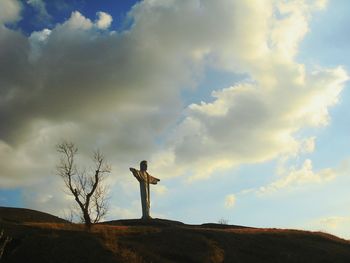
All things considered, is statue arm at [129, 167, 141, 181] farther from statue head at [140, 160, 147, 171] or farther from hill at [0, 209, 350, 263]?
hill at [0, 209, 350, 263]

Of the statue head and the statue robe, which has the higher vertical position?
the statue head

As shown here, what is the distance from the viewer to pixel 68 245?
32.3 m

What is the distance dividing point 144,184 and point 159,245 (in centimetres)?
1889

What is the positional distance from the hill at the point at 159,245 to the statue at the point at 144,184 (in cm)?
1207

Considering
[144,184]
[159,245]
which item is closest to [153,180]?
[144,184]

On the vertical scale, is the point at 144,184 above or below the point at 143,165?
below

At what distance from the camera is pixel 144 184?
5503cm

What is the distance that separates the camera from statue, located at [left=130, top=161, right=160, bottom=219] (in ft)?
178

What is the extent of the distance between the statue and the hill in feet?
39.6

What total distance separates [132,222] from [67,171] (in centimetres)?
1120

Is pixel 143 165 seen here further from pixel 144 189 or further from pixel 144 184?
pixel 144 189

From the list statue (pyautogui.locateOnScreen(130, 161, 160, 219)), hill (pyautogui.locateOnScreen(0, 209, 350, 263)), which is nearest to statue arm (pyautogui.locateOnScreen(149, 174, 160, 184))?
statue (pyautogui.locateOnScreen(130, 161, 160, 219))

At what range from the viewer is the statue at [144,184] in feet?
178

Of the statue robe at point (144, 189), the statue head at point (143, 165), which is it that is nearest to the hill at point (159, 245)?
the statue robe at point (144, 189)
